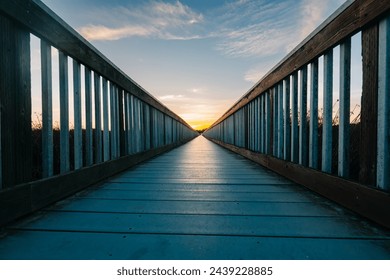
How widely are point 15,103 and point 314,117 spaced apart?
7.36 ft

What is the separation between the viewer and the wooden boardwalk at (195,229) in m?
1.03

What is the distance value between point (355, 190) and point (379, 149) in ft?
1.01

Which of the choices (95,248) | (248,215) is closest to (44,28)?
(95,248)

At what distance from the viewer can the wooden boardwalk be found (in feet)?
3.36

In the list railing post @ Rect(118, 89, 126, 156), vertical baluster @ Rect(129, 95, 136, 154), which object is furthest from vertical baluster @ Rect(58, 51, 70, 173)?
vertical baluster @ Rect(129, 95, 136, 154)

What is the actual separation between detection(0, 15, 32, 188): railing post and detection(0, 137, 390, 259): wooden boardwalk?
1.08 feet

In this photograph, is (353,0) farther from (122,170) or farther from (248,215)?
(122,170)

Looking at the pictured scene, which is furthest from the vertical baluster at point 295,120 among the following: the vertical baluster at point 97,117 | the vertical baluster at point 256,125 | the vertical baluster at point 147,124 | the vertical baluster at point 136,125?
the vertical baluster at point 147,124

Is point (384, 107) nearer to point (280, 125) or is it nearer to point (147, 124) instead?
point (280, 125)

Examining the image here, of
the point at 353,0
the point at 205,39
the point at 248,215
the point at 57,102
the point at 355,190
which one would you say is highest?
the point at 205,39

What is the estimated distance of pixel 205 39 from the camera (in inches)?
306

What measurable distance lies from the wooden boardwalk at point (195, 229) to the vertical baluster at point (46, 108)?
32 cm

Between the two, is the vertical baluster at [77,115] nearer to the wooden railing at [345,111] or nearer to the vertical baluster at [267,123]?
the wooden railing at [345,111]

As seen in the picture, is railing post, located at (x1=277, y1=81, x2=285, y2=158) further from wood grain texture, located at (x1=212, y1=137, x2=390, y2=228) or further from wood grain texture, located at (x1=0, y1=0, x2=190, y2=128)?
wood grain texture, located at (x1=0, y1=0, x2=190, y2=128)
